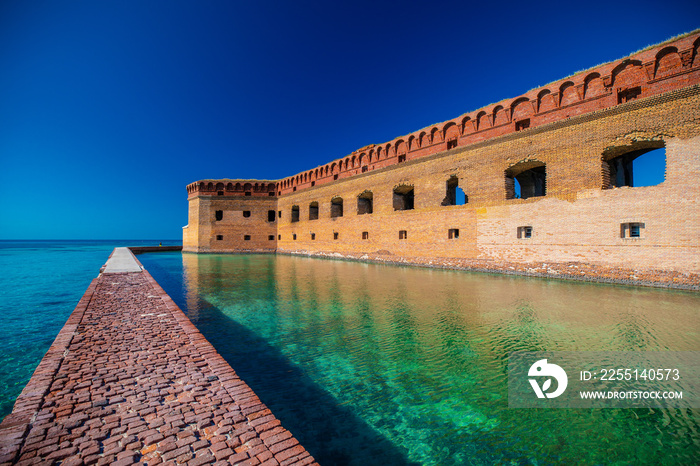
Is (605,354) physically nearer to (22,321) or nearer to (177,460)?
(177,460)

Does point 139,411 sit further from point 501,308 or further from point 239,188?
point 239,188

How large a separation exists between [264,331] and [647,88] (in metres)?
12.3

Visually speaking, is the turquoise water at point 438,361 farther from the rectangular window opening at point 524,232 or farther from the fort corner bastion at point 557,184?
the rectangular window opening at point 524,232

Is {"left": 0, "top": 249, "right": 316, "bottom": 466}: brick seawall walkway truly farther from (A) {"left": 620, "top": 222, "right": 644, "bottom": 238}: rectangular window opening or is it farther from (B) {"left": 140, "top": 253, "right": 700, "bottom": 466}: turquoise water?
(A) {"left": 620, "top": 222, "right": 644, "bottom": 238}: rectangular window opening

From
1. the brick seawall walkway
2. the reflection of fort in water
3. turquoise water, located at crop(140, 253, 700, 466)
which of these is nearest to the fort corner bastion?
the reflection of fort in water

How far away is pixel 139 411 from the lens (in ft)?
7.47

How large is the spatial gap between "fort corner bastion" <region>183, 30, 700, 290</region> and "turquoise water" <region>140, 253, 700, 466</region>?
184 cm

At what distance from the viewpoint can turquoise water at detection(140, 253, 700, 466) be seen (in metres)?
2.42

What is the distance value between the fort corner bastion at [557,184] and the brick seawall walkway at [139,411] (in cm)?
1116

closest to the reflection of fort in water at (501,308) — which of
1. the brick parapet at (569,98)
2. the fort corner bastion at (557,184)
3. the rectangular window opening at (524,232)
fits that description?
the fort corner bastion at (557,184)

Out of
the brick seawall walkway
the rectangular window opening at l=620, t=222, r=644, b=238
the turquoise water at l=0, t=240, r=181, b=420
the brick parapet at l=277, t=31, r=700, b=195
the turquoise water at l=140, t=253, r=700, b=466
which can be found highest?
the brick parapet at l=277, t=31, r=700, b=195

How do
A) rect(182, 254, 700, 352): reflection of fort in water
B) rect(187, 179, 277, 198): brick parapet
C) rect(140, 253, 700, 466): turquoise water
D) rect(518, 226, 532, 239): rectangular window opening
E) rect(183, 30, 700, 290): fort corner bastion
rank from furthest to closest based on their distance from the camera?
rect(187, 179, 277, 198): brick parapet, rect(518, 226, 532, 239): rectangular window opening, rect(183, 30, 700, 290): fort corner bastion, rect(182, 254, 700, 352): reflection of fort in water, rect(140, 253, 700, 466): turquoise water

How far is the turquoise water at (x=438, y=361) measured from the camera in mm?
2424

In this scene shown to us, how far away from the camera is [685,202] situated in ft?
27.8
